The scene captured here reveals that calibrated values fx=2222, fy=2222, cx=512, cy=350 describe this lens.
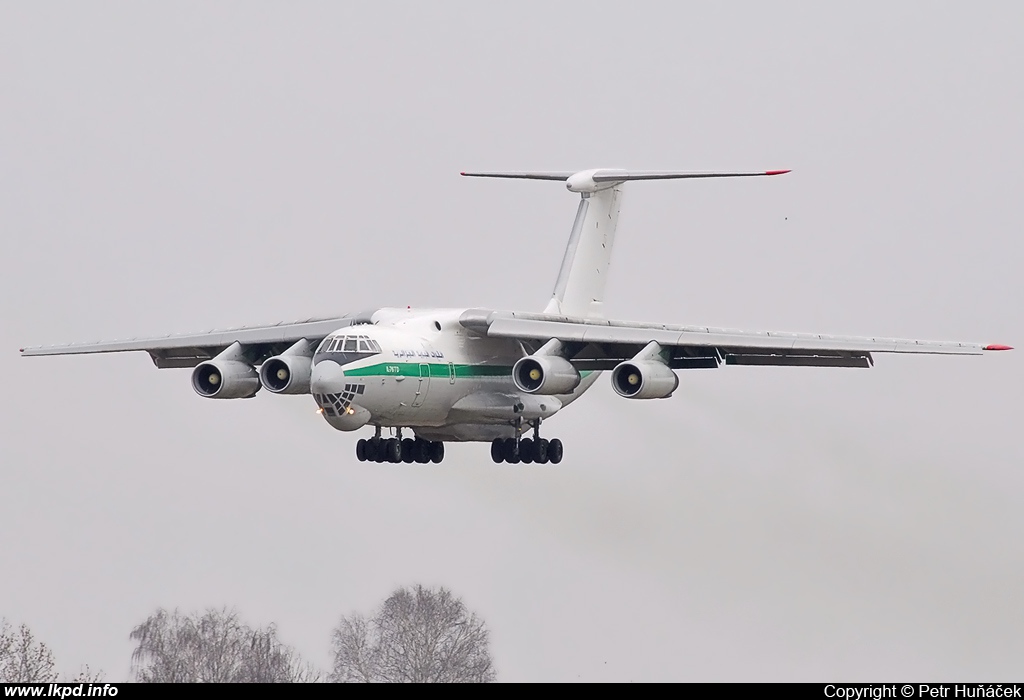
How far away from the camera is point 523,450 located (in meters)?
30.0

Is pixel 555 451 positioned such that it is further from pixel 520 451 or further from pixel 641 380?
pixel 641 380

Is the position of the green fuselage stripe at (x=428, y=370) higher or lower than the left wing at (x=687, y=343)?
lower

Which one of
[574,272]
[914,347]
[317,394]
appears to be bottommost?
[317,394]

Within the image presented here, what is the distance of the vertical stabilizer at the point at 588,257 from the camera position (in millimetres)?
31250

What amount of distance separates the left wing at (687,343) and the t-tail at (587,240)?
6.17 ft

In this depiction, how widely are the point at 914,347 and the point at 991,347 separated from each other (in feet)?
3.71

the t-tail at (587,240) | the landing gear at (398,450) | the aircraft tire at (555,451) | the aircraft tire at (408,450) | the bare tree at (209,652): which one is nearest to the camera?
the bare tree at (209,652)

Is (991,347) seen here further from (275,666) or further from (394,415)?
(275,666)

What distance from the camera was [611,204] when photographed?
1254 inches

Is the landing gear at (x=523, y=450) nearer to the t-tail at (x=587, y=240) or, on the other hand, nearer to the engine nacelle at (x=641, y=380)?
the t-tail at (x=587, y=240)

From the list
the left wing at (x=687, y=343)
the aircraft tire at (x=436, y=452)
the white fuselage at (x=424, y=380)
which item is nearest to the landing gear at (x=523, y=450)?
the white fuselage at (x=424, y=380)

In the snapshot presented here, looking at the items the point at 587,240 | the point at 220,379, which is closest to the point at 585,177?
the point at 587,240

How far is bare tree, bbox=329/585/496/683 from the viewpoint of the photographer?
27.9 m
